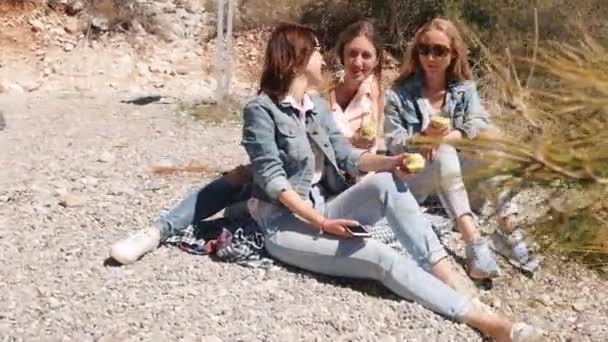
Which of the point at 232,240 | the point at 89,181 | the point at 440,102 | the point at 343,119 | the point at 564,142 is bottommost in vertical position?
the point at 89,181

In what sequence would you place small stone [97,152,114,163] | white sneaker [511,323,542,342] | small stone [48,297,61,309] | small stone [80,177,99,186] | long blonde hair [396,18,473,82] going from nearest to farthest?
white sneaker [511,323,542,342]
small stone [48,297,61,309]
long blonde hair [396,18,473,82]
small stone [80,177,99,186]
small stone [97,152,114,163]

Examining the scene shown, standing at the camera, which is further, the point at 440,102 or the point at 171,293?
the point at 440,102

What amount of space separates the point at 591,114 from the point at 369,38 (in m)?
2.67

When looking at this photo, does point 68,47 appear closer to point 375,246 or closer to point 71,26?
point 71,26

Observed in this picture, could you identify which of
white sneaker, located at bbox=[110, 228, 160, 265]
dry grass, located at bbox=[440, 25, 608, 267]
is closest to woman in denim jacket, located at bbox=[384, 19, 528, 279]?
white sneaker, located at bbox=[110, 228, 160, 265]

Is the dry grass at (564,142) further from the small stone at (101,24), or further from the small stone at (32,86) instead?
the small stone at (101,24)

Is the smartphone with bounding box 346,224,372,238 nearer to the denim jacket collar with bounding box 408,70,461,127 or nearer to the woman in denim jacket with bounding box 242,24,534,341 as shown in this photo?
the woman in denim jacket with bounding box 242,24,534,341

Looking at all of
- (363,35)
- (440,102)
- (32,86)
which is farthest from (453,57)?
(32,86)

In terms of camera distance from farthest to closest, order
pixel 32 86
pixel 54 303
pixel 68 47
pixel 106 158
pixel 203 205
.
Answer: pixel 68 47
pixel 32 86
pixel 106 158
pixel 203 205
pixel 54 303

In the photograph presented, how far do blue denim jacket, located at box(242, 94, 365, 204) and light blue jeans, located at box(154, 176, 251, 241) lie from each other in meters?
0.33

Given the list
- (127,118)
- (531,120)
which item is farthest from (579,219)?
(127,118)

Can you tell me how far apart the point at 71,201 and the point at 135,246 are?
0.99m

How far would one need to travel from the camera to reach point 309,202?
364 centimetres

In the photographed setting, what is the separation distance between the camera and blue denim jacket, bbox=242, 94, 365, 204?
351 centimetres
